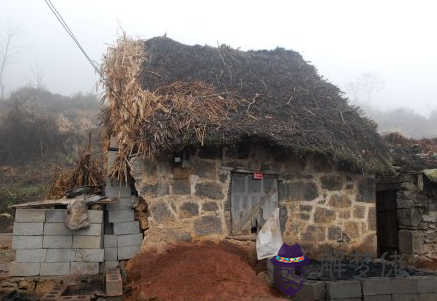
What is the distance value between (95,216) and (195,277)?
2.09m

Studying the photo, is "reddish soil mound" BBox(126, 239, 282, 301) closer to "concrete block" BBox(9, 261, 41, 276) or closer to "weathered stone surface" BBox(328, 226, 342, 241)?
"concrete block" BBox(9, 261, 41, 276)

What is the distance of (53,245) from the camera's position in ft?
20.5

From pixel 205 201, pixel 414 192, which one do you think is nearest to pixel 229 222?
pixel 205 201

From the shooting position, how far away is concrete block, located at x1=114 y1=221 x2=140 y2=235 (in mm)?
6691

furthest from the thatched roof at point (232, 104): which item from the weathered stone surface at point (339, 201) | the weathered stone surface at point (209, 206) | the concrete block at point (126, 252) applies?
the concrete block at point (126, 252)

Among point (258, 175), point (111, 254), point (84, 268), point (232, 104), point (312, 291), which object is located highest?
point (232, 104)

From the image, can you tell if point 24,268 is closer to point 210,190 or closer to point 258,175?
point 210,190

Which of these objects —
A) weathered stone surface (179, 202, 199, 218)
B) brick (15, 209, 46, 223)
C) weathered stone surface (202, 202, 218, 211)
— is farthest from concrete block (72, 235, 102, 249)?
weathered stone surface (202, 202, 218, 211)

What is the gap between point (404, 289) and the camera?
19.4 ft

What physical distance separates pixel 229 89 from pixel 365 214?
3864 mm

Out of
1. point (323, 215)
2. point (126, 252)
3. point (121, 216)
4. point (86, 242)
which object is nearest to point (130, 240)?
point (126, 252)

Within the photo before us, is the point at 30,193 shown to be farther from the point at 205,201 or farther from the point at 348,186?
the point at 348,186

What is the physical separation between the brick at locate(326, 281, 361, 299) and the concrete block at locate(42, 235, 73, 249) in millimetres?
4211

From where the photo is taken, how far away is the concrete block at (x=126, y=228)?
6.69 meters
